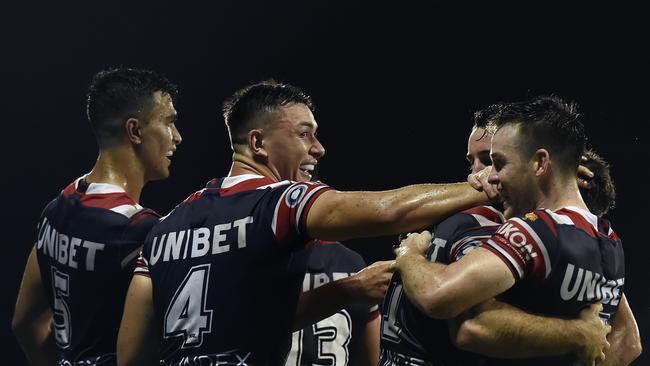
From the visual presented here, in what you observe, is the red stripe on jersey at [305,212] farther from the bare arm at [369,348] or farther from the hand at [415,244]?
the bare arm at [369,348]

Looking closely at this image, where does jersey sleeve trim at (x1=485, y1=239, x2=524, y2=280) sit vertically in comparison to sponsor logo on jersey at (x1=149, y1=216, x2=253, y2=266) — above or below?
below

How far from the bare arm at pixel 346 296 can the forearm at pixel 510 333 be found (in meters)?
0.45

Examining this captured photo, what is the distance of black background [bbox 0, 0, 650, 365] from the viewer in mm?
5988

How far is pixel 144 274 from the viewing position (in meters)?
2.84

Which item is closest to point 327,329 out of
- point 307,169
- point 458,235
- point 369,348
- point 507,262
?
point 369,348

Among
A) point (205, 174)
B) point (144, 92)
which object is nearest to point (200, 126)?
point (205, 174)

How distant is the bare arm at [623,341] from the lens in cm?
275

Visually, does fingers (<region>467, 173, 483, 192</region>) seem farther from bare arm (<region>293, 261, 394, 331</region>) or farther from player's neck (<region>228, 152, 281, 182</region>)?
player's neck (<region>228, 152, 281, 182</region>)

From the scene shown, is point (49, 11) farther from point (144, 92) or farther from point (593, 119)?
point (593, 119)

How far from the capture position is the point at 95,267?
3195mm

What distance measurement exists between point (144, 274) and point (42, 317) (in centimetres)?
104

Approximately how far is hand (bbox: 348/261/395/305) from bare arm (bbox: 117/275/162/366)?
0.70 metres

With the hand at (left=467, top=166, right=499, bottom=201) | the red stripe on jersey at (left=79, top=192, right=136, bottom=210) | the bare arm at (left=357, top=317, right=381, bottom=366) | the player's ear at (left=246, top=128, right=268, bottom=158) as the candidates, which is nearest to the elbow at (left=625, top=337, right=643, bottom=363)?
the hand at (left=467, top=166, right=499, bottom=201)

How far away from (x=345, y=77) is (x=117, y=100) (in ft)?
9.83
